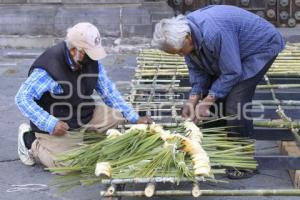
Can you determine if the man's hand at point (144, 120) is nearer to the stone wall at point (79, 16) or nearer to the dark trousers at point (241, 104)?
the dark trousers at point (241, 104)

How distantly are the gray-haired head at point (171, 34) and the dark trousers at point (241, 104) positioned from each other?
0.53 m

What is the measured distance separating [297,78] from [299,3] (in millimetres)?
4010

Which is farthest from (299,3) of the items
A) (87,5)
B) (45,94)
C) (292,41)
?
(45,94)

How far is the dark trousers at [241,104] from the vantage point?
379cm

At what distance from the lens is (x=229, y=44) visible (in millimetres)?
3551

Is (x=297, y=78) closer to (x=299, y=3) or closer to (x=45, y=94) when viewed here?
(x=45, y=94)

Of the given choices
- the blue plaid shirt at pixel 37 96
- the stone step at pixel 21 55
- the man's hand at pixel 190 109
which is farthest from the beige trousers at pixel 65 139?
the stone step at pixel 21 55

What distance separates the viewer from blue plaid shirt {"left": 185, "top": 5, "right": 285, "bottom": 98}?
3.55 meters

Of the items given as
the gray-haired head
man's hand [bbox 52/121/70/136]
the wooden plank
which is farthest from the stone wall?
the gray-haired head

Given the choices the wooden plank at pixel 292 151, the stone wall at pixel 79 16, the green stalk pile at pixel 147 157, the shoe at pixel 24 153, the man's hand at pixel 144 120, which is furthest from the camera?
the stone wall at pixel 79 16

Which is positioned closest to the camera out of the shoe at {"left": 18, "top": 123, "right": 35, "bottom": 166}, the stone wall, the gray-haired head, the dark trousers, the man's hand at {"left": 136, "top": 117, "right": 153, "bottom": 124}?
the gray-haired head

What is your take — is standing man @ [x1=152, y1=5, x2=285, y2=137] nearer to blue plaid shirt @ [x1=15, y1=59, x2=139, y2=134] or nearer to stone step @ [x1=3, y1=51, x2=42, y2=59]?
blue plaid shirt @ [x1=15, y1=59, x2=139, y2=134]

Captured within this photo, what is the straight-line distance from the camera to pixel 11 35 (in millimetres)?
8453

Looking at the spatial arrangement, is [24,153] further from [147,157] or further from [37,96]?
[147,157]
